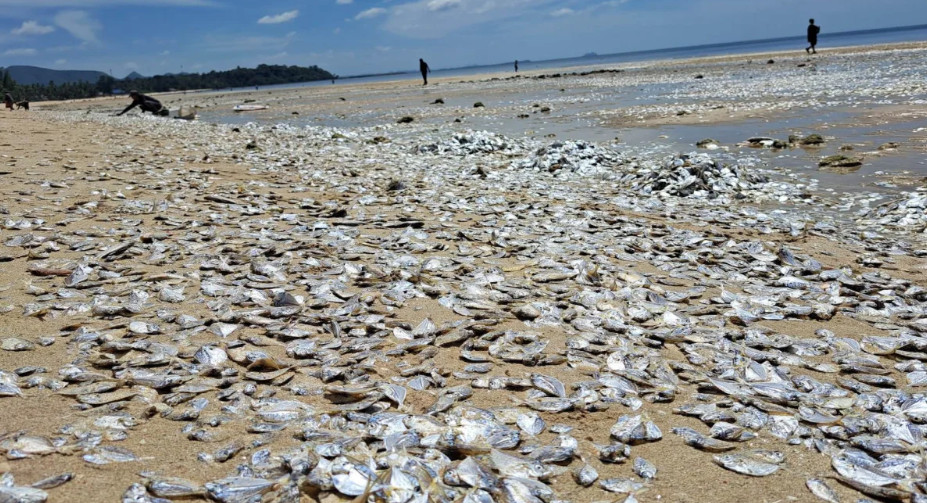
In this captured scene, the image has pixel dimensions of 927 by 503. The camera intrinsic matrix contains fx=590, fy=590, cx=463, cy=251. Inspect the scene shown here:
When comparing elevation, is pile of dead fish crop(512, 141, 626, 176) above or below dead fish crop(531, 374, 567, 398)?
above

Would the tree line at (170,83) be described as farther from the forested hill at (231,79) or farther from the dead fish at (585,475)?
the dead fish at (585,475)

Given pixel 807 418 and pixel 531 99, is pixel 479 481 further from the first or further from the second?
pixel 531 99

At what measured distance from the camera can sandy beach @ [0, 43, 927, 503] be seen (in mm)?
2689

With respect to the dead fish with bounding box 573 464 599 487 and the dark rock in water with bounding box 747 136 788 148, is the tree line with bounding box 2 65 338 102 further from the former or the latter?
the dead fish with bounding box 573 464 599 487

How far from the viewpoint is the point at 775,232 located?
712 centimetres

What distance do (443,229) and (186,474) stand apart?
15.6 feet

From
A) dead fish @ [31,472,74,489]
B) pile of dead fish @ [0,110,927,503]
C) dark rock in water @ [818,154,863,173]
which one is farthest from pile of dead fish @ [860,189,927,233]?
dead fish @ [31,472,74,489]

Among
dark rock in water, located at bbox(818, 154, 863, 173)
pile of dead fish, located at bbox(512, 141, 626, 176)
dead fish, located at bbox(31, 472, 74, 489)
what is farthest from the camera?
pile of dead fish, located at bbox(512, 141, 626, 176)

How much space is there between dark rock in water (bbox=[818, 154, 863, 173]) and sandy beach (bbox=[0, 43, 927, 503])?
18.7 inches

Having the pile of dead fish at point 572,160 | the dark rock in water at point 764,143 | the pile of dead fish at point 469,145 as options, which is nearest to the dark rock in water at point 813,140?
the dark rock in water at point 764,143

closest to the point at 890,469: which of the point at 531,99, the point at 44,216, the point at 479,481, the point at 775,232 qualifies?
the point at 479,481

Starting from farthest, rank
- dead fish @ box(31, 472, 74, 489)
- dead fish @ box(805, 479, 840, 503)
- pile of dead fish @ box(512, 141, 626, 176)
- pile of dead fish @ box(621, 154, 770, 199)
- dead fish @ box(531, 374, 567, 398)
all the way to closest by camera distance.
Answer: pile of dead fish @ box(512, 141, 626, 176), pile of dead fish @ box(621, 154, 770, 199), dead fish @ box(531, 374, 567, 398), dead fish @ box(805, 479, 840, 503), dead fish @ box(31, 472, 74, 489)

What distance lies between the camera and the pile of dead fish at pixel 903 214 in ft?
23.2

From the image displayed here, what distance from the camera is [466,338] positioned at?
411 centimetres
